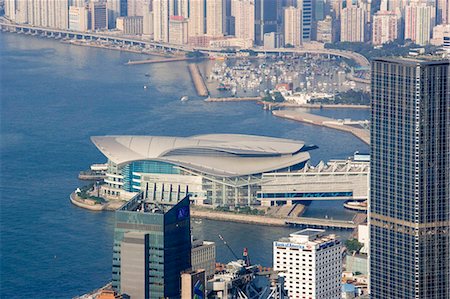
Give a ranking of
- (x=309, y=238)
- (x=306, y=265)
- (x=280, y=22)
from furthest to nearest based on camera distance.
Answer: (x=280, y=22) < (x=309, y=238) < (x=306, y=265)

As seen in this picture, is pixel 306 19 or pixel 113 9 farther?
pixel 113 9

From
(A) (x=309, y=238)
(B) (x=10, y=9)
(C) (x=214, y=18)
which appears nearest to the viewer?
(A) (x=309, y=238)

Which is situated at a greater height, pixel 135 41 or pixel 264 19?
pixel 264 19

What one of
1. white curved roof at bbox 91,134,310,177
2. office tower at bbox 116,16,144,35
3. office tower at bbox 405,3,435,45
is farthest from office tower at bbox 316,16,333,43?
white curved roof at bbox 91,134,310,177

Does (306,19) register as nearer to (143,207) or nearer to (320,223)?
(320,223)

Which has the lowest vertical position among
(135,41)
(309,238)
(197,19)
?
(309,238)

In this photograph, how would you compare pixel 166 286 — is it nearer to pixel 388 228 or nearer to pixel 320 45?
pixel 388 228

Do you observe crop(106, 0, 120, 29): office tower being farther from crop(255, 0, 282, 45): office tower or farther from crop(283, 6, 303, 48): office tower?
crop(283, 6, 303, 48): office tower

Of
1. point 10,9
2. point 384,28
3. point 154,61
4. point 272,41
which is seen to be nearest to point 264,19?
point 272,41

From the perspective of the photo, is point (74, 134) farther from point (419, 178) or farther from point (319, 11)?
point (319, 11)
